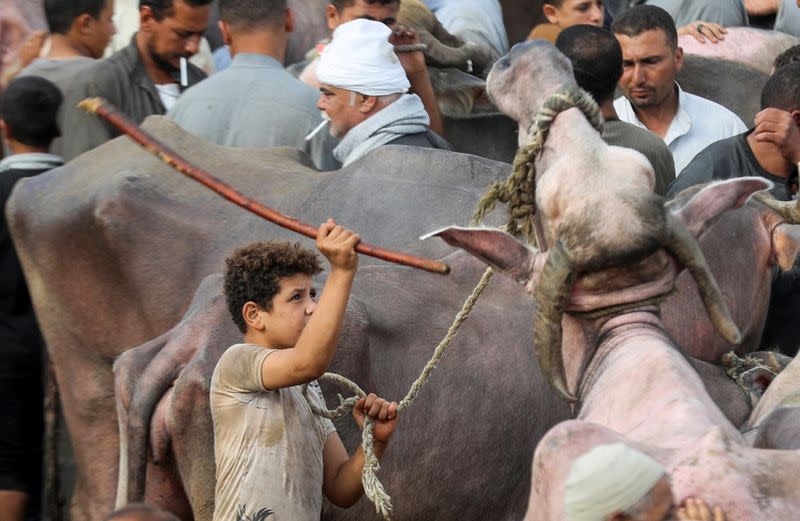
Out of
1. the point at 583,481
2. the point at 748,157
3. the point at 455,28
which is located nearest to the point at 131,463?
the point at 583,481

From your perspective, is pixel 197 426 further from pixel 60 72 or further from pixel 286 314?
pixel 60 72

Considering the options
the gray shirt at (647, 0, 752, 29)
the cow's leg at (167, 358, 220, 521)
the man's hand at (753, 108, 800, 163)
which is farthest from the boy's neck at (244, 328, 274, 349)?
the gray shirt at (647, 0, 752, 29)

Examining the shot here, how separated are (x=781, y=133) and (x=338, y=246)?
2.24 meters

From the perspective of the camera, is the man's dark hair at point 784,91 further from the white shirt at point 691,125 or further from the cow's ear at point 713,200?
the cow's ear at point 713,200

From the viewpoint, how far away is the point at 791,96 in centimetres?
553

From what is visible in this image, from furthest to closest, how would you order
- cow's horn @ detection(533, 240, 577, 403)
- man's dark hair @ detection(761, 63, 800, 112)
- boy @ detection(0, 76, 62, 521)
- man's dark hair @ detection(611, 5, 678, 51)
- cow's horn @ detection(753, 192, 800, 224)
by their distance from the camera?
man's dark hair @ detection(611, 5, 678, 51) < boy @ detection(0, 76, 62, 521) < man's dark hair @ detection(761, 63, 800, 112) < cow's horn @ detection(753, 192, 800, 224) < cow's horn @ detection(533, 240, 577, 403)

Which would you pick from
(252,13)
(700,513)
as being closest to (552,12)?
(252,13)

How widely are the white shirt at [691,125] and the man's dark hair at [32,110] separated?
8.03 feet

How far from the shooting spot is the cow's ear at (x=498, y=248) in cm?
393

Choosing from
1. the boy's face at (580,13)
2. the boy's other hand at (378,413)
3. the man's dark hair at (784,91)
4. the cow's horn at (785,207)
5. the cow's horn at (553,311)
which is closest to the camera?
the cow's horn at (553,311)

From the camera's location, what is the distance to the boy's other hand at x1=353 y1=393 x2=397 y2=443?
157 inches

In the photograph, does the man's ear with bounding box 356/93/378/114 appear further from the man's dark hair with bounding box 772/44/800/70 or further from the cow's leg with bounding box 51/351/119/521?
the man's dark hair with bounding box 772/44/800/70

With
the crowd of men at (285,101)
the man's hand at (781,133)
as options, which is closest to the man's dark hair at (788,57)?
the crowd of men at (285,101)

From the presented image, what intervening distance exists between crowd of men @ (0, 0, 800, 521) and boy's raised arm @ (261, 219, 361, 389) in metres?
1.71
